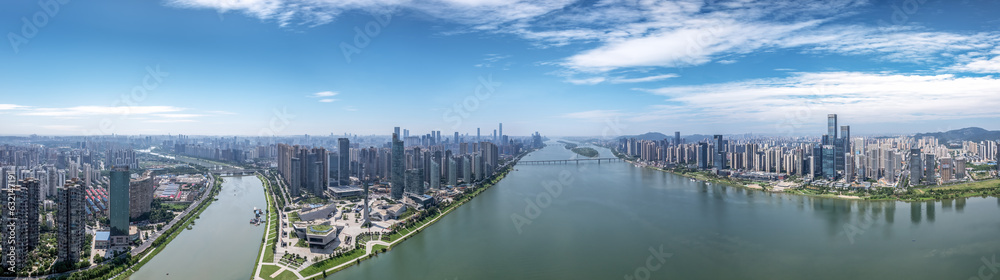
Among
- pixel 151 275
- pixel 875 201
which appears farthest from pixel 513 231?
pixel 875 201

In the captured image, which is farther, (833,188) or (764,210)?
(833,188)

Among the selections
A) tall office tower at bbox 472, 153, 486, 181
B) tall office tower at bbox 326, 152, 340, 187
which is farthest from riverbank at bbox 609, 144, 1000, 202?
tall office tower at bbox 326, 152, 340, 187

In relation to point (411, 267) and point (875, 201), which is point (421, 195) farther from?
point (875, 201)

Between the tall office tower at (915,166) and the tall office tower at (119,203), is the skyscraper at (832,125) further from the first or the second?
the tall office tower at (119,203)

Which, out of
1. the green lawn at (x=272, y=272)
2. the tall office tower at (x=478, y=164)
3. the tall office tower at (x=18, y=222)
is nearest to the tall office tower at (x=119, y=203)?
the tall office tower at (x=18, y=222)

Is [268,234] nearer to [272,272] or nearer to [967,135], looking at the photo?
[272,272]

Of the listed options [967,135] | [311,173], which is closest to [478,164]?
[311,173]
